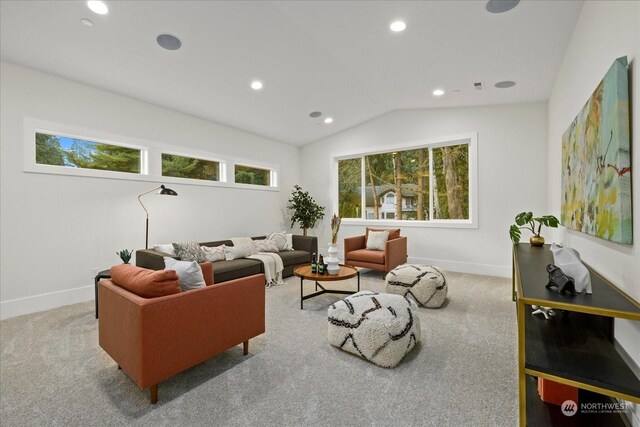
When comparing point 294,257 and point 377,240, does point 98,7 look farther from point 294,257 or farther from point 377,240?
point 377,240

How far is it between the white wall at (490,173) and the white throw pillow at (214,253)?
3.60m

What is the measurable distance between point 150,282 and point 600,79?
11.2 feet

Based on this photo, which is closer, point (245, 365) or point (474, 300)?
point (245, 365)

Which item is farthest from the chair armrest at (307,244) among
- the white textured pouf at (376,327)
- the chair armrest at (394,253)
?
the white textured pouf at (376,327)

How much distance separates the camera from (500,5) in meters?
2.65

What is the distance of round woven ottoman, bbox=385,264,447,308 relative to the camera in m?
3.52

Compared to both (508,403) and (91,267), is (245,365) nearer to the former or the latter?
(508,403)

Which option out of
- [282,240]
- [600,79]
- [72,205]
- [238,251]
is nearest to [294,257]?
[282,240]

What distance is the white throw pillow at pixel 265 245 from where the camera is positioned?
205 inches

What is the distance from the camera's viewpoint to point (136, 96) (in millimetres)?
4273

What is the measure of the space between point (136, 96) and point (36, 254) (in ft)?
7.96

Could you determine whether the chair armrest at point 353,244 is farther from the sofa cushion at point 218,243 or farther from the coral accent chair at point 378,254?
the sofa cushion at point 218,243

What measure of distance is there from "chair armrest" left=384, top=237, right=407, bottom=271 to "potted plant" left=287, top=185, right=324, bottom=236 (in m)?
2.28

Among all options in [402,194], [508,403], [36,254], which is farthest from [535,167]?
[36,254]
